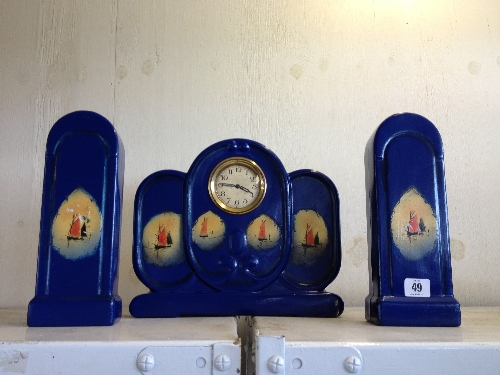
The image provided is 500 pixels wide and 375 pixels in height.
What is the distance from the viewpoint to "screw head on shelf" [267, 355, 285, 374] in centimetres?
73

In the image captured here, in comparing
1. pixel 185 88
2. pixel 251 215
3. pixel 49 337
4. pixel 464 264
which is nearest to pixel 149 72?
pixel 185 88

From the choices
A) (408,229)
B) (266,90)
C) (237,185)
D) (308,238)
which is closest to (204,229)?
(237,185)

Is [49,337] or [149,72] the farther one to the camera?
[149,72]

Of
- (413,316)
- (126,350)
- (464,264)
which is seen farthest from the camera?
(464,264)

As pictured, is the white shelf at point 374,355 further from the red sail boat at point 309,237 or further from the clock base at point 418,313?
the red sail boat at point 309,237

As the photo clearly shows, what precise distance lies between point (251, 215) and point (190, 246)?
0.15m

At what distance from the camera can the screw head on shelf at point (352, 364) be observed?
73 cm

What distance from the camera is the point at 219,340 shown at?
29.8 inches

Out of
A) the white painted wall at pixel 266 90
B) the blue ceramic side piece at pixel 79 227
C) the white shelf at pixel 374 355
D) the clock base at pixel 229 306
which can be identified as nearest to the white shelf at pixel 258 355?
the white shelf at pixel 374 355

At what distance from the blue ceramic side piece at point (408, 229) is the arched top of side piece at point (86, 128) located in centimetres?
52

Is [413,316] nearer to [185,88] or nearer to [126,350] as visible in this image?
[126,350]

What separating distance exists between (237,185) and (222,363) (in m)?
0.48

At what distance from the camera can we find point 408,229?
1.02 m

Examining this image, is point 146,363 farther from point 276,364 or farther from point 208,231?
point 208,231
